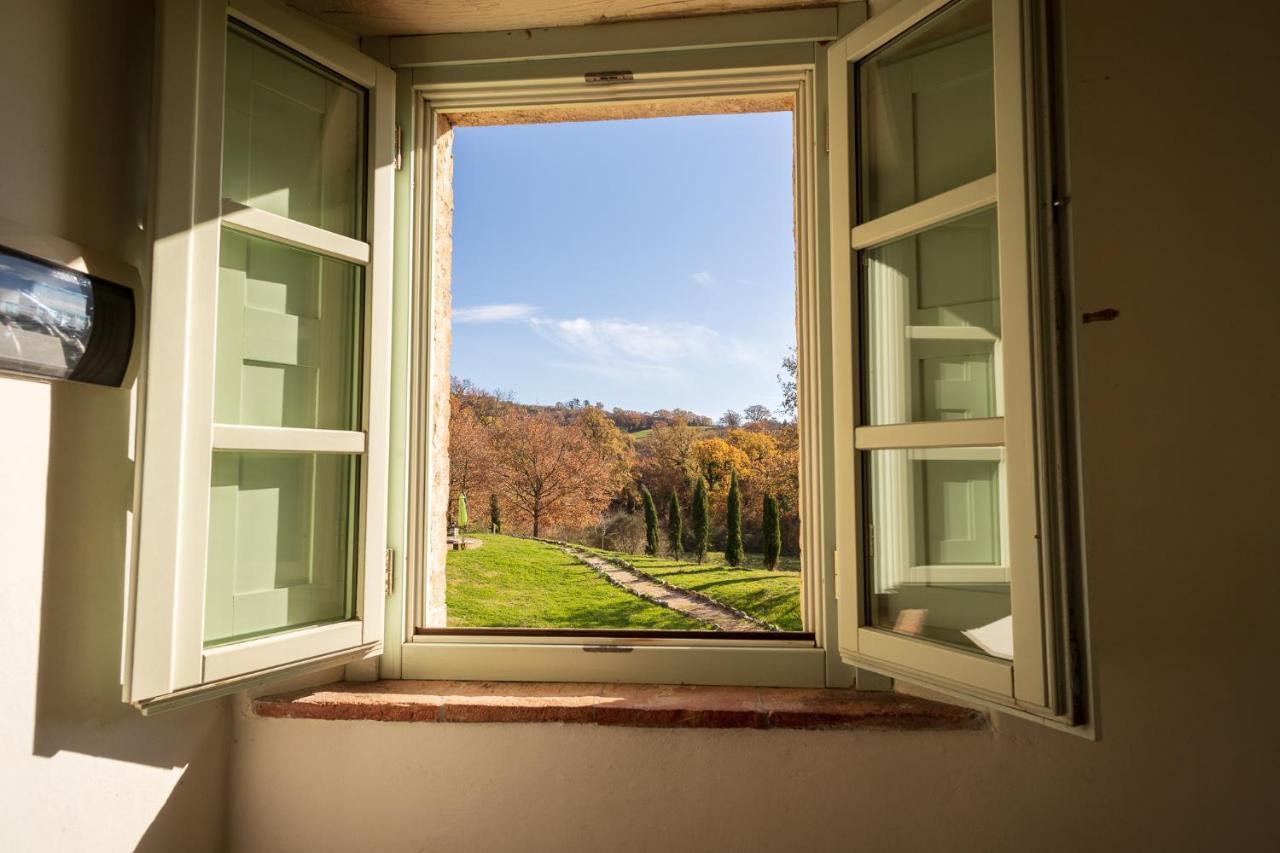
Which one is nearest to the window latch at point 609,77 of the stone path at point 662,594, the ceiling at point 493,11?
the ceiling at point 493,11

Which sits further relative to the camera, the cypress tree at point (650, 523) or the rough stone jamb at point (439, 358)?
the cypress tree at point (650, 523)

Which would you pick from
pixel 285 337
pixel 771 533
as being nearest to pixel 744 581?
pixel 771 533

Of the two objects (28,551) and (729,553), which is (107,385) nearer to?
(28,551)

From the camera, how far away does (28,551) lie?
1.26 metres

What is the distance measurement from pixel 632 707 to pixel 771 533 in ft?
7.41

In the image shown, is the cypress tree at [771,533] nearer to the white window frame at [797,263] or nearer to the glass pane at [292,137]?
the white window frame at [797,263]

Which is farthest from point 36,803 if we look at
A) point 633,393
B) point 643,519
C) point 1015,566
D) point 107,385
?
point 633,393

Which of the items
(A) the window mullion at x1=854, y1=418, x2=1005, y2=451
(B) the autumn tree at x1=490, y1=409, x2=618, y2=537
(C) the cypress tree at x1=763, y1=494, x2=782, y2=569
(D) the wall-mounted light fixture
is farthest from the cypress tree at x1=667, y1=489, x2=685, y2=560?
(D) the wall-mounted light fixture

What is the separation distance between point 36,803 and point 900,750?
5.65 feet

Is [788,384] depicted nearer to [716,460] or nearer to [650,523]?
[716,460]

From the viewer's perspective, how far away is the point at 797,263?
6.13 feet

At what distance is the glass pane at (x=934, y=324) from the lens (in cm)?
141

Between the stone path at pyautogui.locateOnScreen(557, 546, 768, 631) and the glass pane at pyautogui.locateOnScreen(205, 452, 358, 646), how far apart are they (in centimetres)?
148

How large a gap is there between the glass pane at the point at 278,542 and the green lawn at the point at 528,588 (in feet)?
7.07
